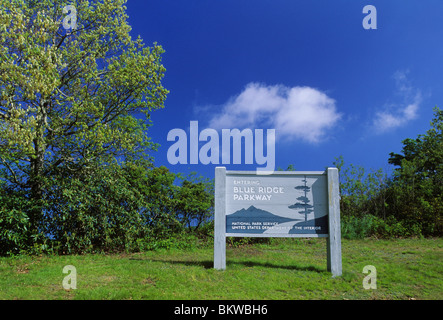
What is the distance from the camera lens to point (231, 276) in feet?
22.5

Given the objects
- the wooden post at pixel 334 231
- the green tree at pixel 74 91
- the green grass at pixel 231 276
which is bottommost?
the green grass at pixel 231 276

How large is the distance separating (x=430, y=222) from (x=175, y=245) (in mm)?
10846

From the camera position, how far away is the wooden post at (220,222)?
7484 millimetres

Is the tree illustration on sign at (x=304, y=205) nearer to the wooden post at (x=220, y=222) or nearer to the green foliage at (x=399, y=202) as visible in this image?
the wooden post at (x=220, y=222)

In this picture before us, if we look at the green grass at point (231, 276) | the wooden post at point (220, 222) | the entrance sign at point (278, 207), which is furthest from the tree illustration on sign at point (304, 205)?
the wooden post at point (220, 222)

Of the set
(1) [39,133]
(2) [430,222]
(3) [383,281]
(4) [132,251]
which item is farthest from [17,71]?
(2) [430,222]

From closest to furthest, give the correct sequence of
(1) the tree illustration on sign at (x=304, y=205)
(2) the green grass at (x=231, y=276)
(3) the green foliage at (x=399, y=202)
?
1. (2) the green grass at (x=231, y=276)
2. (1) the tree illustration on sign at (x=304, y=205)
3. (3) the green foliage at (x=399, y=202)

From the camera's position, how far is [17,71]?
337 inches

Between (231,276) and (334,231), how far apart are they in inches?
108

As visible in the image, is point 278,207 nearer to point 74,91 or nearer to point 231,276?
point 231,276

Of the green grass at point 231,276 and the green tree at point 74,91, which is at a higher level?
the green tree at point 74,91

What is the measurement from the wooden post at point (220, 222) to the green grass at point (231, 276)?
0.31 metres

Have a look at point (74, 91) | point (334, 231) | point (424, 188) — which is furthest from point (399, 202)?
point (74, 91)

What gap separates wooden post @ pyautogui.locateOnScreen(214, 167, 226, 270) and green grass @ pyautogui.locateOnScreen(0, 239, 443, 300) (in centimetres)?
31
